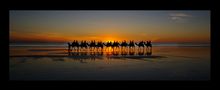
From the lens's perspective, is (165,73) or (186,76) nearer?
(186,76)
